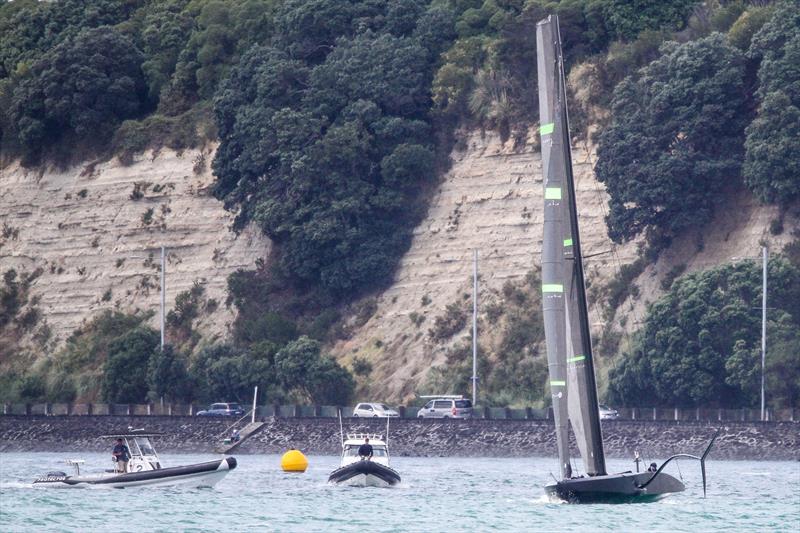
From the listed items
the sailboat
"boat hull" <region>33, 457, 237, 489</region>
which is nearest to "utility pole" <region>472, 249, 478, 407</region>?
"boat hull" <region>33, 457, 237, 489</region>

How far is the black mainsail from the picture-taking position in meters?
53.1

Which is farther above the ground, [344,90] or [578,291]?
[344,90]

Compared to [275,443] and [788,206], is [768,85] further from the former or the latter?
[275,443]

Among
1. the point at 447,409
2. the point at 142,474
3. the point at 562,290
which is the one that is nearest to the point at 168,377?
the point at 447,409

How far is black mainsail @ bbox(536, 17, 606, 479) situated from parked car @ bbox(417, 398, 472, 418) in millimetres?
40660

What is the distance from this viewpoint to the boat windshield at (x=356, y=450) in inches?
2736

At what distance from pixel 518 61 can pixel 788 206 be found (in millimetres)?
20595

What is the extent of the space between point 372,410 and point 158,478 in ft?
105

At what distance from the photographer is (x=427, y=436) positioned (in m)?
91.2

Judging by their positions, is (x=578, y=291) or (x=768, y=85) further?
(x=768, y=85)

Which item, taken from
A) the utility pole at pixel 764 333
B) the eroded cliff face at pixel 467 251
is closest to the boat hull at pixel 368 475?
the utility pole at pixel 764 333

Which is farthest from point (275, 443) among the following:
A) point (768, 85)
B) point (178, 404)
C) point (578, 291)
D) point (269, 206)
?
point (578, 291)

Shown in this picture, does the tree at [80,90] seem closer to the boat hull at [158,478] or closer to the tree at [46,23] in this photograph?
the tree at [46,23]

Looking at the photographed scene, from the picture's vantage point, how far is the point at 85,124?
12875cm
